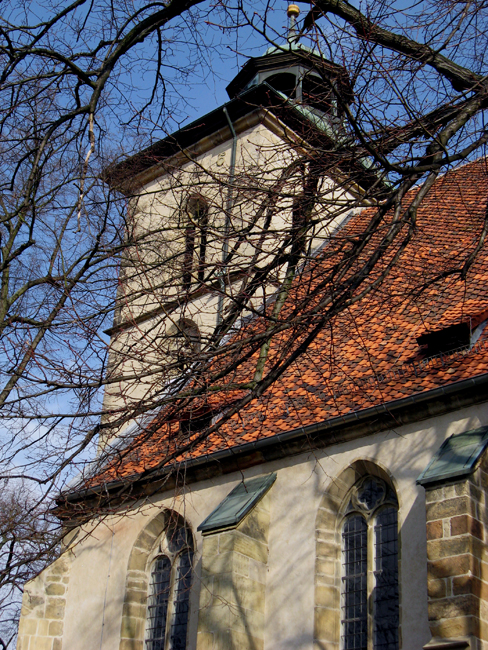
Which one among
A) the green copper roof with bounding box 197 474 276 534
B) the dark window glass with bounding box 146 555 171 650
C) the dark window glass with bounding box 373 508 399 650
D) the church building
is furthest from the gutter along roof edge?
the dark window glass with bounding box 146 555 171 650

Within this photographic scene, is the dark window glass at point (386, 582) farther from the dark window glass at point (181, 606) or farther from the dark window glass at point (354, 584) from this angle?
the dark window glass at point (181, 606)

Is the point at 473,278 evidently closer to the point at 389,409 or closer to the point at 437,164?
the point at 389,409

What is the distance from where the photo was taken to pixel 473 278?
35.0ft

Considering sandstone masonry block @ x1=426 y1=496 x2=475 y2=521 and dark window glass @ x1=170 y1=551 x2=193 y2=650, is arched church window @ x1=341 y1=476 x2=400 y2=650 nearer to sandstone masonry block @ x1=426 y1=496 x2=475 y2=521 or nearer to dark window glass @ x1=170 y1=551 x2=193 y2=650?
sandstone masonry block @ x1=426 y1=496 x2=475 y2=521

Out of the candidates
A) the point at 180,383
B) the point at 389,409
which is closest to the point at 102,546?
the point at 389,409

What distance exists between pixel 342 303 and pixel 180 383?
152 cm

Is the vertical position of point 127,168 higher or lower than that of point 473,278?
higher

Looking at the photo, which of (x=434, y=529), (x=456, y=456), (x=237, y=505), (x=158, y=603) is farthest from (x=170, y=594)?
(x=456, y=456)

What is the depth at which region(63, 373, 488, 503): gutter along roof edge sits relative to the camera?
8586 mm

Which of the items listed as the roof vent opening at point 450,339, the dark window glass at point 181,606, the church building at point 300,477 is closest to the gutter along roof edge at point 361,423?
the church building at point 300,477

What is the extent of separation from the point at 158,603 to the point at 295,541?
2638 millimetres

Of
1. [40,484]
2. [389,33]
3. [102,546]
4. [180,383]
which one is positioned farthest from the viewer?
[102,546]

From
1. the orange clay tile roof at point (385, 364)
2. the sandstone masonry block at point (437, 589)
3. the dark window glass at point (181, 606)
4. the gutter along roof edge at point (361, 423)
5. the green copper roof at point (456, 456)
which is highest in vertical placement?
the orange clay tile roof at point (385, 364)

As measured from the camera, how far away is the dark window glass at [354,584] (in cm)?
887
